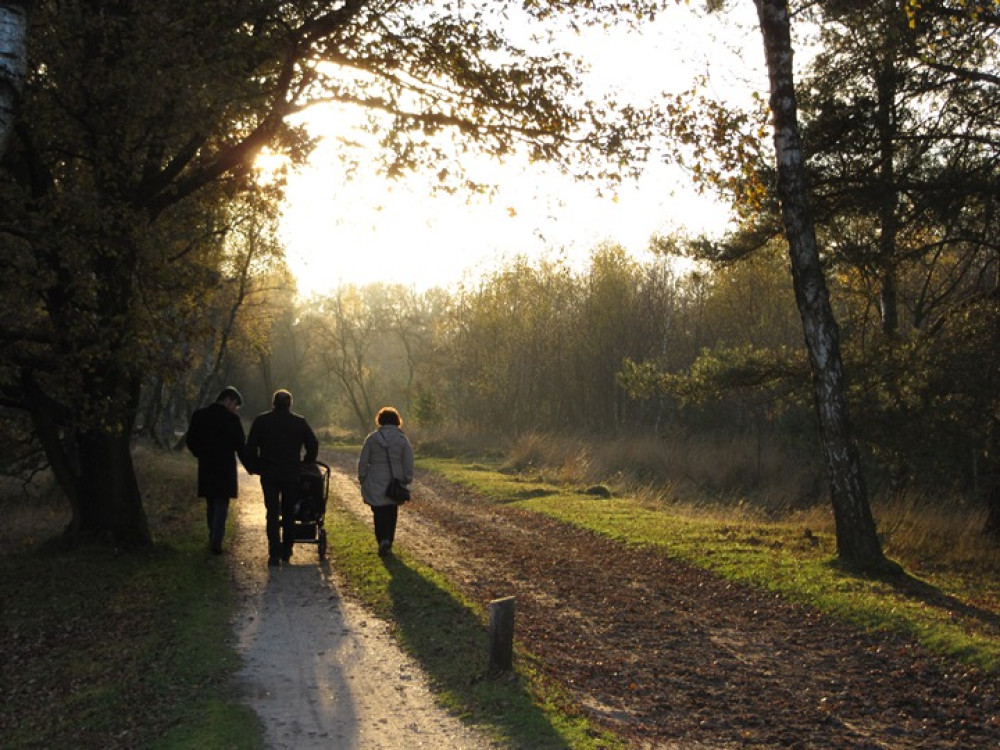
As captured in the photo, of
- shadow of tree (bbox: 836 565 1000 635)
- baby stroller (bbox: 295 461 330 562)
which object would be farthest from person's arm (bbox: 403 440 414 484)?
shadow of tree (bbox: 836 565 1000 635)

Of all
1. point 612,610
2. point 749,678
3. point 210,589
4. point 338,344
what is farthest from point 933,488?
point 338,344

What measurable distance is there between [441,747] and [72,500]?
8731 mm

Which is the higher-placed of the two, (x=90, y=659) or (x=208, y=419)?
(x=208, y=419)

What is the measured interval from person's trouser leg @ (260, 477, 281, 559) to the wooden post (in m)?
5.54

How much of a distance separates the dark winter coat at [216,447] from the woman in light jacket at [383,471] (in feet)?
5.44

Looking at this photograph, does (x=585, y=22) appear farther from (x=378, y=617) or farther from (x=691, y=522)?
(x=691, y=522)

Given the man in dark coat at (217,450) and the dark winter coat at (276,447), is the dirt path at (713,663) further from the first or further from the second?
the man in dark coat at (217,450)

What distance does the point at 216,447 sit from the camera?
12758 millimetres

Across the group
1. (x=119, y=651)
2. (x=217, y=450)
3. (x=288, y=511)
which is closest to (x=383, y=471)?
(x=288, y=511)

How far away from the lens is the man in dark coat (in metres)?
12.6

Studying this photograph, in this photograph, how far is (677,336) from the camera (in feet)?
130

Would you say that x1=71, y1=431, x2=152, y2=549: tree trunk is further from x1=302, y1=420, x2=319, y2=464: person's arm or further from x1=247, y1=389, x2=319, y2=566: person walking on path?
x1=302, y1=420, x2=319, y2=464: person's arm

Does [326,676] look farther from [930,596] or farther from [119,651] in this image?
[930,596]

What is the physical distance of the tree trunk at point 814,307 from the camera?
12.5 meters
